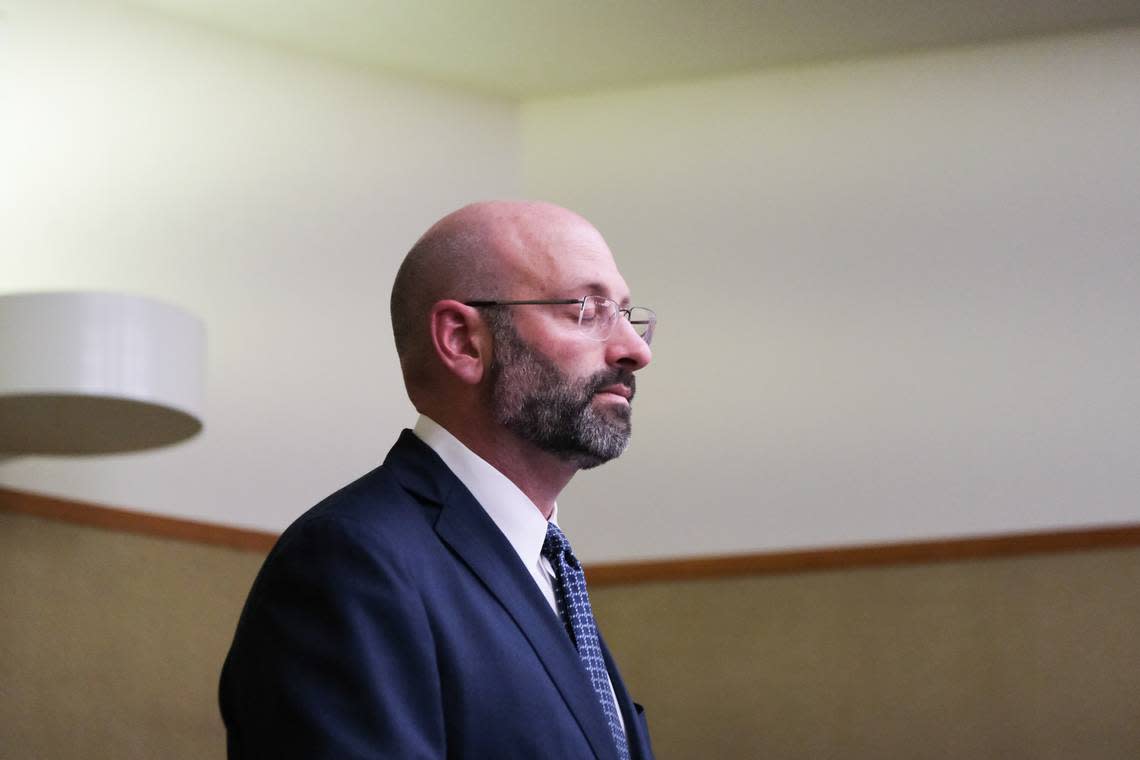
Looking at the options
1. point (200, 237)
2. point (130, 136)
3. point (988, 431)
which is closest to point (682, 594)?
point (988, 431)

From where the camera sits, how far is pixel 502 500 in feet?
5.25

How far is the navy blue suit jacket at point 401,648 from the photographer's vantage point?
1.27 meters

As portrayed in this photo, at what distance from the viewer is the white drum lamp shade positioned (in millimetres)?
3170

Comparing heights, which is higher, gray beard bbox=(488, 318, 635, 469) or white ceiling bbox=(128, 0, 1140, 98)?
white ceiling bbox=(128, 0, 1140, 98)

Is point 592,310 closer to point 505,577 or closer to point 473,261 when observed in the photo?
point 473,261

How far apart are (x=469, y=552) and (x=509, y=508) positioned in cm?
12

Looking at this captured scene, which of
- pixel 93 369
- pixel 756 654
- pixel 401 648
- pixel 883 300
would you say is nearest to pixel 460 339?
pixel 401 648

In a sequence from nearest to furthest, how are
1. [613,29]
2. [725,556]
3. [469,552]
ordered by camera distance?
[469,552], [725,556], [613,29]

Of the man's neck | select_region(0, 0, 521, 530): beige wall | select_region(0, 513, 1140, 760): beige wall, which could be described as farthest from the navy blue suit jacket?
select_region(0, 0, 521, 530): beige wall

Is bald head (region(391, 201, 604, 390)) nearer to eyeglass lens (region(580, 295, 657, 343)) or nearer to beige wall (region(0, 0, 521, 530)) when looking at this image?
eyeglass lens (region(580, 295, 657, 343))

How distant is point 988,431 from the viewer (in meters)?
4.15

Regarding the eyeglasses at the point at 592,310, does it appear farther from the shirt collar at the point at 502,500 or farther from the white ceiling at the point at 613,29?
the white ceiling at the point at 613,29

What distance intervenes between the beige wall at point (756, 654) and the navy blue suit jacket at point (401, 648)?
247 centimetres

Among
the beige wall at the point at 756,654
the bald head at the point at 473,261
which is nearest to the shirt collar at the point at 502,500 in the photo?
the bald head at the point at 473,261
